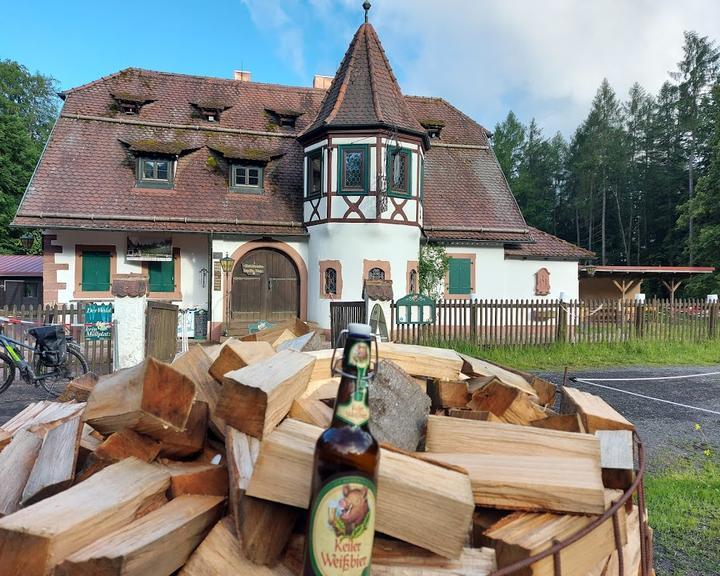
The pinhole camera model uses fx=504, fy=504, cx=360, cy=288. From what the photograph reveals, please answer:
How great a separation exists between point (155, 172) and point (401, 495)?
1585 centimetres

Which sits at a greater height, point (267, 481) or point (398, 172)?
point (398, 172)

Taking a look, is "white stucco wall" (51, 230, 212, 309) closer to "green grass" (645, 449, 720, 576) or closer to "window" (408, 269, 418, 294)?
"window" (408, 269, 418, 294)

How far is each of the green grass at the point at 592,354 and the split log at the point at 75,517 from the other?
1024 centimetres

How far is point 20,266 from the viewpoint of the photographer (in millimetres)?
28297

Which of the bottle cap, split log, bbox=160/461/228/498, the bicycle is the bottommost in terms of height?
the bicycle

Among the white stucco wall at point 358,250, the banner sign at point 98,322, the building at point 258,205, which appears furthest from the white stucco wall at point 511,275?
the banner sign at point 98,322

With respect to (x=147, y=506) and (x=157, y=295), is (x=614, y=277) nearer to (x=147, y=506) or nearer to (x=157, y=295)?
(x=157, y=295)

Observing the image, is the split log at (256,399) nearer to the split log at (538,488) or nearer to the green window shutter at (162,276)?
the split log at (538,488)

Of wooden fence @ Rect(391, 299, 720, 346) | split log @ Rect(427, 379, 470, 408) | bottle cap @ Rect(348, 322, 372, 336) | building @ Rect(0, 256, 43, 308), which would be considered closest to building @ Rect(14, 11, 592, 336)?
wooden fence @ Rect(391, 299, 720, 346)

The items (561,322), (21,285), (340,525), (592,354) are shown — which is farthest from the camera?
(21,285)

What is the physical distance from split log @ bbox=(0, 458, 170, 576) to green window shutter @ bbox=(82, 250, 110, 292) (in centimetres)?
1448

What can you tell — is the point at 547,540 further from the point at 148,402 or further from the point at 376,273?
the point at 376,273

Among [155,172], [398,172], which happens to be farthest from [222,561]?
[155,172]

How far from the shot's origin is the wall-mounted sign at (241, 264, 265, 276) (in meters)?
15.5
